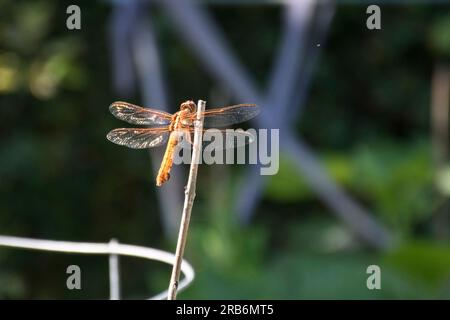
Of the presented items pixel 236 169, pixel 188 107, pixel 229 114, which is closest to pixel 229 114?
pixel 229 114

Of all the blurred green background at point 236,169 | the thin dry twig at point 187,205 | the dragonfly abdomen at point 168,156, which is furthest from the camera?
the blurred green background at point 236,169

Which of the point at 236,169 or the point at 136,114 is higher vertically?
the point at 236,169

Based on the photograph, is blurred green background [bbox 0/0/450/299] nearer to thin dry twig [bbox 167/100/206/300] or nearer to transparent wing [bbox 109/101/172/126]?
transparent wing [bbox 109/101/172/126]

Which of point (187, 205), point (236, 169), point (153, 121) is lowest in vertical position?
point (187, 205)

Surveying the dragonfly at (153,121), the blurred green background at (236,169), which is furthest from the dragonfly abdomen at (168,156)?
the blurred green background at (236,169)

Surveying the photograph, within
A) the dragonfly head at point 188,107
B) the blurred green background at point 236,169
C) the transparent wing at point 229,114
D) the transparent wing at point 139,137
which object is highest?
the blurred green background at point 236,169

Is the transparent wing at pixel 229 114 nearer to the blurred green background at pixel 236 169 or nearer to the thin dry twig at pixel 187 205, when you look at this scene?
the thin dry twig at pixel 187 205

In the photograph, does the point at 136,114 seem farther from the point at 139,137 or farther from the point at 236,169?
the point at 236,169
